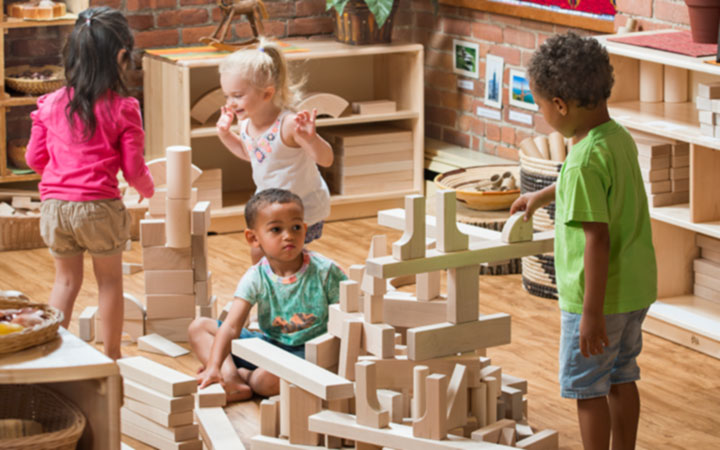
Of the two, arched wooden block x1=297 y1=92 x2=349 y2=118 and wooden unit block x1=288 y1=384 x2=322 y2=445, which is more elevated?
arched wooden block x1=297 y1=92 x2=349 y2=118

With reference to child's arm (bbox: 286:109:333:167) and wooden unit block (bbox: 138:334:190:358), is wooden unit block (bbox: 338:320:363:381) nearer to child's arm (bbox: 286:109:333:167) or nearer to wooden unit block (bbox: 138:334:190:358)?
child's arm (bbox: 286:109:333:167)

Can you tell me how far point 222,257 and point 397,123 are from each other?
4.31 feet

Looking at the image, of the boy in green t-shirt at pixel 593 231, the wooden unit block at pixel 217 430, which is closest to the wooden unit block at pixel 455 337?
the boy in green t-shirt at pixel 593 231

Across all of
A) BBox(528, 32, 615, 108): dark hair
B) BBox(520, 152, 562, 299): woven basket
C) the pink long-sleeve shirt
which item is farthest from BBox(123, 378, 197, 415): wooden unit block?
BBox(520, 152, 562, 299): woven basket

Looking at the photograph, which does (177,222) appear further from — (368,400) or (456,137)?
(456,137)

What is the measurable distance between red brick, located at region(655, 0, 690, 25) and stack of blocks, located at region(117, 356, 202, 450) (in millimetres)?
2278

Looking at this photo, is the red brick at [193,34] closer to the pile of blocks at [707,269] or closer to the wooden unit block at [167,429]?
the pile of blocks at [707,269]

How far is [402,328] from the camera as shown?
3.06 m

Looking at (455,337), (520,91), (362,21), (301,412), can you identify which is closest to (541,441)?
(455,337)

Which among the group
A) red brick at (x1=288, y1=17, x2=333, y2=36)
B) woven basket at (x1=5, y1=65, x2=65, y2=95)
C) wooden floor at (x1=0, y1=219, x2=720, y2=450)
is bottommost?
wooden floor at (x1=0, y1=219, x2=720, y2=450)

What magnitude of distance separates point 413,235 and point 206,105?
106 inches

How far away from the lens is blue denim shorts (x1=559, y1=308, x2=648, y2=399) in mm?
2426

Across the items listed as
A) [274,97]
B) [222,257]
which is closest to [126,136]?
[274,97]

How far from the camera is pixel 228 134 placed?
3.64 meters
